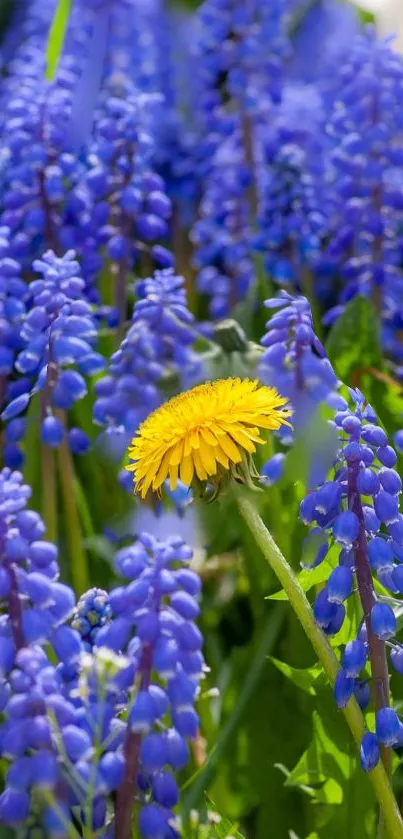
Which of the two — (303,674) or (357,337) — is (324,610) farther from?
(357,337)

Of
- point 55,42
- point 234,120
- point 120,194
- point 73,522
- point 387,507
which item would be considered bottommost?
point 387,507

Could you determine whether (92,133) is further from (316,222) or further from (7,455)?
(7,455)

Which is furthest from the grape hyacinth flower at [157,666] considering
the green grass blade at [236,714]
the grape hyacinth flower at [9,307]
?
the grape hyacinth flower at [9,307]

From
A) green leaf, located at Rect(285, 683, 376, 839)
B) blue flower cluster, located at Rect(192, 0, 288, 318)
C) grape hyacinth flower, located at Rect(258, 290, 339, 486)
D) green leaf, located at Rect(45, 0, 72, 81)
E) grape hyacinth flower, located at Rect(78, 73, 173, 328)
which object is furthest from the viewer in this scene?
blue flower cluster, located at Rect(192, 0, 288, 318)

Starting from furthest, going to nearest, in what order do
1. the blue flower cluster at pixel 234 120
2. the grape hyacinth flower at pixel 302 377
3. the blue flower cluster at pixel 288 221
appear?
the blue flower cluster at pixel 234 120, the blue flower cluster at pixel 288 221, the grape hyacinth flower at pixel 302 377

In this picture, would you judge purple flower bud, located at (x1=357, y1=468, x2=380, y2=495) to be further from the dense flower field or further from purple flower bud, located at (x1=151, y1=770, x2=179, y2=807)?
purple flower bud, located at (x1=151, y1=770, x2=179, y2=807)

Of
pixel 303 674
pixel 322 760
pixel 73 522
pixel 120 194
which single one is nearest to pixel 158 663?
pixel 303 674

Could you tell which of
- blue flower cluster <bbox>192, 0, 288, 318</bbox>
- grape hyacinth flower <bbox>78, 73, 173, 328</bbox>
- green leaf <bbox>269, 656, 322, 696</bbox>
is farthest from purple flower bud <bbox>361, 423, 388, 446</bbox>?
blue flower cluster <bbox>192, 0, 288, 318</bbox>

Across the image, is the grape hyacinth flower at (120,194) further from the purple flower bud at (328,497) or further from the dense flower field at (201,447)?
the purple flower bud at (328,497)
